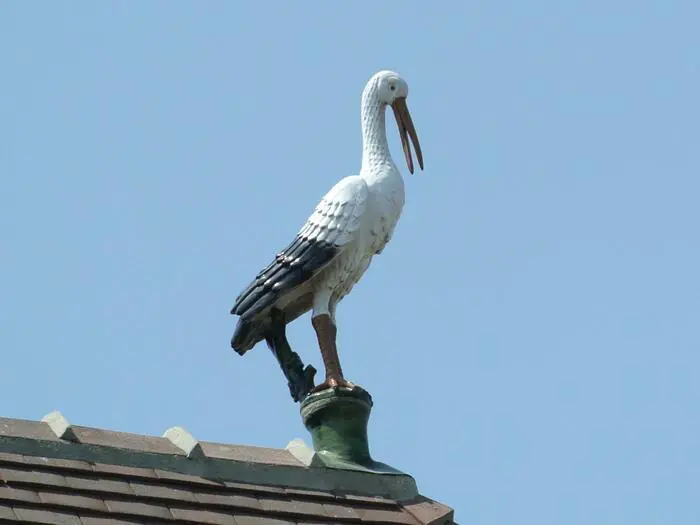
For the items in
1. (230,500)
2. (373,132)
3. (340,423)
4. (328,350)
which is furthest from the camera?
(373,132)

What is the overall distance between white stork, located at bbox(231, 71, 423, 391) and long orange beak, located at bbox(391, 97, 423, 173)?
1.01 meters

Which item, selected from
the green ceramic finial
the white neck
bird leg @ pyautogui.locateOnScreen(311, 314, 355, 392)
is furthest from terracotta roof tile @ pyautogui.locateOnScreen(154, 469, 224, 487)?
the white neck

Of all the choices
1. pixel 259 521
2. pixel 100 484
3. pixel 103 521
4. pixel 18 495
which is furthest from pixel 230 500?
pixel 18 495

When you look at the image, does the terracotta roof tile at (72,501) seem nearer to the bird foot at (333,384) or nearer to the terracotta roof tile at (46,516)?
the terracotta roof tile at (46,516)

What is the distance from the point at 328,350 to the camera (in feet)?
40.0

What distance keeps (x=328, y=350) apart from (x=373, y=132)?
1.70m

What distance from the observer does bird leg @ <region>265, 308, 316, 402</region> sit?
40.8 feet

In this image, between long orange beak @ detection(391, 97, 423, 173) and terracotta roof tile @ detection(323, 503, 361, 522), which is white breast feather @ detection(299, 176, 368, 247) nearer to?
long orange beak @ detection(391, 97, 423, 173)

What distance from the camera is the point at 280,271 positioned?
40.1ft

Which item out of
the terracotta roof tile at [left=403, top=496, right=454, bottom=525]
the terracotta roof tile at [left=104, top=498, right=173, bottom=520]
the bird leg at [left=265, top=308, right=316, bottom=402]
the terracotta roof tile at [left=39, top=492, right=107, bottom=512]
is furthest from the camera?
the bird leg at [left=265, top=308, right=316, bottom=402]

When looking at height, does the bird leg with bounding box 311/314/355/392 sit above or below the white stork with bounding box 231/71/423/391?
below

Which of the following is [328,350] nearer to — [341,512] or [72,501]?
[341,512]

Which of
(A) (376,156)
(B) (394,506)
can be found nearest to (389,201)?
(A) (376,156)

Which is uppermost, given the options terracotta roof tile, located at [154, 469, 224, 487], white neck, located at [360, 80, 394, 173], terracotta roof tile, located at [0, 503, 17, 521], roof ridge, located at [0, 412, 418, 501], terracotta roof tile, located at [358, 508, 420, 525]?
white neck, located at [360, 80, 394, 173]
